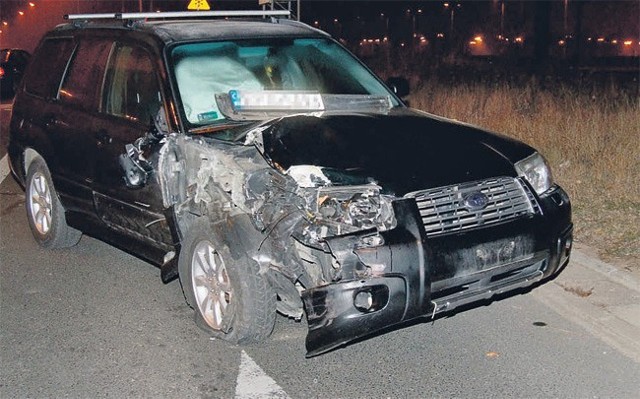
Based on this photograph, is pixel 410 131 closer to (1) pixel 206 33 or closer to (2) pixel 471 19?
(1) pixel 206 33

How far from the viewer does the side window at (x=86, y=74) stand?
615 cm

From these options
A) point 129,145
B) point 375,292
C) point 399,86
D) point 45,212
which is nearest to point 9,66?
point 45,212

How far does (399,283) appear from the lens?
13.5ft

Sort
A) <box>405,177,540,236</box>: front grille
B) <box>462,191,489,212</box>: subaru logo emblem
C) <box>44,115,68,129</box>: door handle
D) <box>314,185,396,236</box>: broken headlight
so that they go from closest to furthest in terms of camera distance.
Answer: <box>314,185,396,236</box>: broken headlight
<box>405,177,540,236</box>: front grille
<box>462,191,489,212</box>: subaru logo emblem
<box>44,115,68,129</box>: door handle

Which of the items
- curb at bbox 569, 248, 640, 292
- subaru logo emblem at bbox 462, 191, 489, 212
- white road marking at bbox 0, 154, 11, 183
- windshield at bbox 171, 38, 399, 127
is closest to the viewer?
subaru logo emblem at bbox 462, 191, 489, 212

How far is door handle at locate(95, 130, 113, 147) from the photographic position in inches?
227

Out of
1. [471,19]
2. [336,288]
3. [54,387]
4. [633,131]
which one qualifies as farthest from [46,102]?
[471,19]

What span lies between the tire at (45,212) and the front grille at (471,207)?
363cm

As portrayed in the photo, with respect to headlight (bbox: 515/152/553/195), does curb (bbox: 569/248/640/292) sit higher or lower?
lower

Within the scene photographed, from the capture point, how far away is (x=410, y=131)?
5.04 metres

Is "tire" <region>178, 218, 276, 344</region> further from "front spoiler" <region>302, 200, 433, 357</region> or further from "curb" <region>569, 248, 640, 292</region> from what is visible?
"curb" <region>569, 248, 640, 292</region>

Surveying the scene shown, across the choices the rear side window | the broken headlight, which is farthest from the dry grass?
the rear side window

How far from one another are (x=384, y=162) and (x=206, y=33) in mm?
2027

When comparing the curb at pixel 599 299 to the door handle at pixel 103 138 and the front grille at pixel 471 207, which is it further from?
the door handle at pixel 103 138
